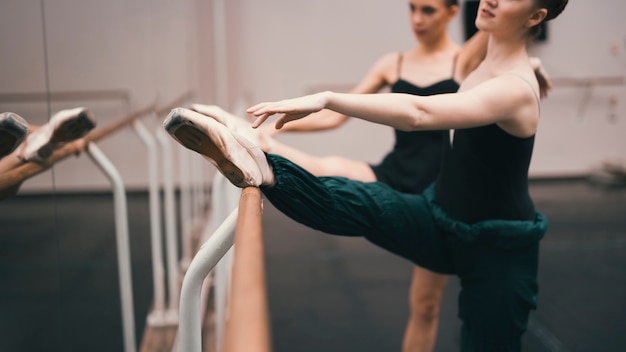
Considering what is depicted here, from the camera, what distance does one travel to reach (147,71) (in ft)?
7.02

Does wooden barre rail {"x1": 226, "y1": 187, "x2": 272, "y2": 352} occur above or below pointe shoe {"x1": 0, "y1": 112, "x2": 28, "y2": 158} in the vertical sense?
below

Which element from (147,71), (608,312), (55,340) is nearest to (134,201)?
(147,71)

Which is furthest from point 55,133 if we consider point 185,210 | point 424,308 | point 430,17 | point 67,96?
point 185,210

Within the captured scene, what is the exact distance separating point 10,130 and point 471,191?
80 centimetres

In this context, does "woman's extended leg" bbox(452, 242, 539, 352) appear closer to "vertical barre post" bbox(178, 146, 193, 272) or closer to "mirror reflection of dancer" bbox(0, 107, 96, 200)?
"mirror reflection of dancer" bbox(0, 107, 96, 200)

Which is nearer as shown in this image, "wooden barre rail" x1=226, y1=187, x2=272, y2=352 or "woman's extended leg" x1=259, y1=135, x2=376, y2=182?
"wooden barre rail" x1=226, y1=187, x2=272, y2=352

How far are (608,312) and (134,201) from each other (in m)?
1.90

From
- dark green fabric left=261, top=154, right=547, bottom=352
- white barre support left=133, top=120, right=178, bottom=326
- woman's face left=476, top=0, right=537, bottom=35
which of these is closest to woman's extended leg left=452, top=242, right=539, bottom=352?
dark green fabric left=261, top=154, right=547, bottom=352

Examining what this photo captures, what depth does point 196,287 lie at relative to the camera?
2.38 feet

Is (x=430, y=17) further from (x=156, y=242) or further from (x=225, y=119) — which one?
(x=156, y=242)

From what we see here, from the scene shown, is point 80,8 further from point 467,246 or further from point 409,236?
point 467,246

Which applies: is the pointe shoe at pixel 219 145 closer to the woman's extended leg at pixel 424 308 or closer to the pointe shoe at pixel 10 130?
the pointe shoe at pixel 10 130

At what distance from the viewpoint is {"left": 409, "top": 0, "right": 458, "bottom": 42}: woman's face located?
161 cm

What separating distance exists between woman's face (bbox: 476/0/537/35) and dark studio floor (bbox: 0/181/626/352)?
80 cm
